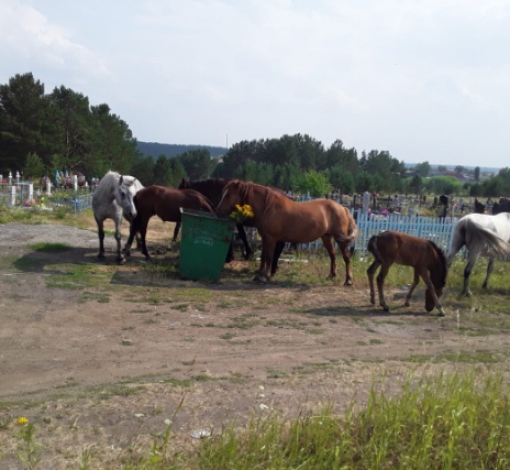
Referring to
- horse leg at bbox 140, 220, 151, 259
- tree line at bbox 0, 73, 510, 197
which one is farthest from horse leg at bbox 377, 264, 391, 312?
tree line at bbox 0, 73, 510, 197

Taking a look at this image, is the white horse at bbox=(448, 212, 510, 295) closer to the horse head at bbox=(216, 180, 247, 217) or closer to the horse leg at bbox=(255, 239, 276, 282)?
the horse leg at bbox=(255, 239, 276, 282)

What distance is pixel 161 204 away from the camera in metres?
12.7

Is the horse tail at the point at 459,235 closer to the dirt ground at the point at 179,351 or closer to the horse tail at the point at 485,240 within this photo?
the horse tail at the point at 485,240

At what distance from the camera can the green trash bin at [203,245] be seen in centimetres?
1088

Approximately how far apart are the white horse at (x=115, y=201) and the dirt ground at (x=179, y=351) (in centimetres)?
89

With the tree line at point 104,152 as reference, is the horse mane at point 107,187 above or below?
below

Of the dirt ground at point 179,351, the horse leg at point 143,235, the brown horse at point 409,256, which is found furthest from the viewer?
the horse leg at point 143,235

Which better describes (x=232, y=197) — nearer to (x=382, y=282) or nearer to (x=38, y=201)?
(x=382, y=282)

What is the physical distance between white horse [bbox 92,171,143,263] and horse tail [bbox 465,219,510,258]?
6.98 meters

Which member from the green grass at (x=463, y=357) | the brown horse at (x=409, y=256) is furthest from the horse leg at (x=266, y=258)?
the green grass at (x=463, y=357)

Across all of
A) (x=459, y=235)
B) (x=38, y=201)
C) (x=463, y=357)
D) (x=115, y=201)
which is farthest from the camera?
(x=38, y=201)

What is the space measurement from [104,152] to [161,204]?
4569 centimetres

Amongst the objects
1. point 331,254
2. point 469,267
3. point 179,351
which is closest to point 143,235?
point 331,254

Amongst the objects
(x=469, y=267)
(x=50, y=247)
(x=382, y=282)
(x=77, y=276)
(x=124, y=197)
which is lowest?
(x=77, y=276)
